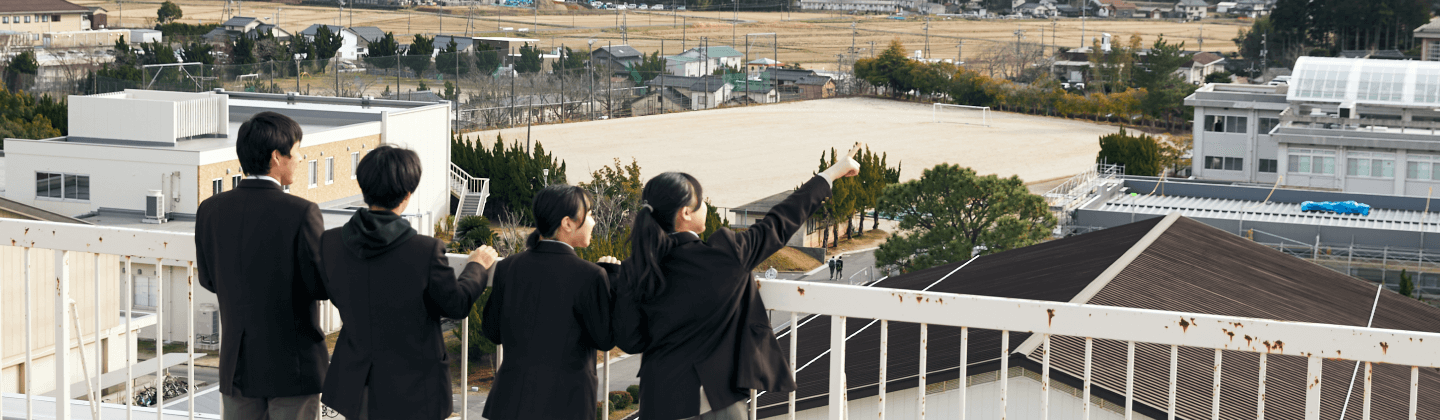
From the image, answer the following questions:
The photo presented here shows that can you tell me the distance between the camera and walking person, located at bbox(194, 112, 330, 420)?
2721mm

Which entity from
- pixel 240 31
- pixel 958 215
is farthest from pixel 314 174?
pixel 240 31

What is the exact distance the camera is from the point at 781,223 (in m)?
2.58

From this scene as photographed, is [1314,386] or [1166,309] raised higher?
[1314,386]

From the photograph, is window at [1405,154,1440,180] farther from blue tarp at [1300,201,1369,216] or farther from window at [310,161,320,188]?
window at [310,161,320,188]

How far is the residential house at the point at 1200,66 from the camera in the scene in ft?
223

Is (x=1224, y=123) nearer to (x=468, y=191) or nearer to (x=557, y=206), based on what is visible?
(x=468, y=191)

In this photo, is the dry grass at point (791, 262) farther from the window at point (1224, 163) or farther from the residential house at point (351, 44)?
the residential house at point (351, 44)

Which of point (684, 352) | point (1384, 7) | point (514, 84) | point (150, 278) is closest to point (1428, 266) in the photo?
point (150, 278)

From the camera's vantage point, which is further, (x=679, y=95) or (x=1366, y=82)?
(x=679, y=95)

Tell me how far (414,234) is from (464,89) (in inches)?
2027

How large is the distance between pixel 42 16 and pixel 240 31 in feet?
34.4

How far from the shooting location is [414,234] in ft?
8.57

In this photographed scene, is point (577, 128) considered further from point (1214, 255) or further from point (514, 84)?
point (1214, 255)

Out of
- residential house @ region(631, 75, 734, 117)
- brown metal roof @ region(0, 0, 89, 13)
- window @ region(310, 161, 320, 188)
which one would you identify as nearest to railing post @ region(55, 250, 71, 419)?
window @ region(310, 161, 320, 188)
